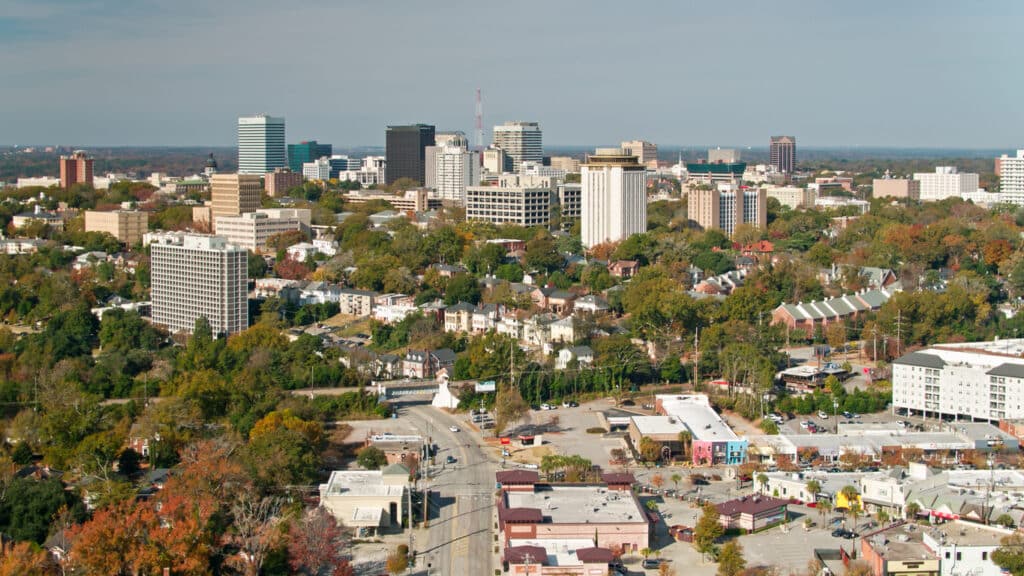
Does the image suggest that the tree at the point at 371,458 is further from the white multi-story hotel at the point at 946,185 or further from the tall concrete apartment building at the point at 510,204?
the white multi-story hotel at the point at 946,185

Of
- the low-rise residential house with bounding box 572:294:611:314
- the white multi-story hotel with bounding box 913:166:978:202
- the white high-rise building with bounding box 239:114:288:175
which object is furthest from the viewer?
the white high-rise building with bounding box 239:114:288:175

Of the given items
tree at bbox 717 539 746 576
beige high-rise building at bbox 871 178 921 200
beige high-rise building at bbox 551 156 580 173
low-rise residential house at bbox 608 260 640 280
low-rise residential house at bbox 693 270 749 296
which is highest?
beige high-rise building at bbox 551 156 580 173

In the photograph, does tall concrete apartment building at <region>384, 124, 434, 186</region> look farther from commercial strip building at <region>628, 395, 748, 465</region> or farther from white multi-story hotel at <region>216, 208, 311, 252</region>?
commercial strip building at <region>628, 395, 748, 465</region>

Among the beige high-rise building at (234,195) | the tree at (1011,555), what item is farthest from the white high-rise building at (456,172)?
the tree at (1011,555)

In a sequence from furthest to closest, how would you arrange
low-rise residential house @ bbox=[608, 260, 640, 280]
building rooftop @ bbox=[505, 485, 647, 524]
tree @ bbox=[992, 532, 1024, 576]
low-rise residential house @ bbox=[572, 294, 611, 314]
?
1. low-rise residential house @ bbox=[608, 260, 640, 280]
2. low-rise residential house @ bbox=[572, 294, 611, 314]
3. building rooftop @ bbox=[505, 485, 647, 524]
4. tree @ bbox=[992, 532, 1024, 576]

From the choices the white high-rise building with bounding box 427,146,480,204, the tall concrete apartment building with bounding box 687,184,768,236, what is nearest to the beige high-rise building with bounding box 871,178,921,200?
the tall concrete apartment building with bounding box 687,184,768,236

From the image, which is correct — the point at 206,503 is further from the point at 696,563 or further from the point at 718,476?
the point at 718,476
